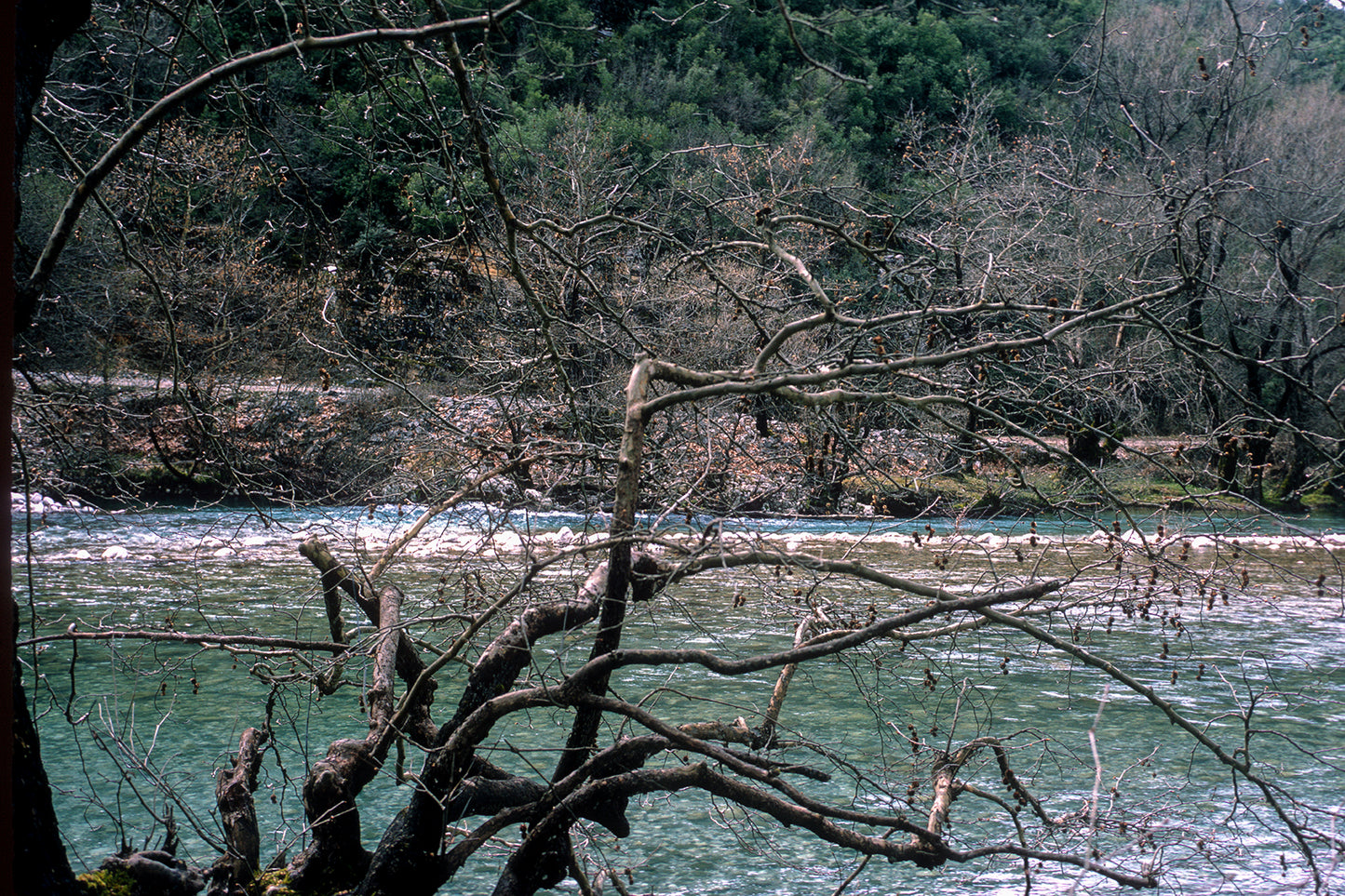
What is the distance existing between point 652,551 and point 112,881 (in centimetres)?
228

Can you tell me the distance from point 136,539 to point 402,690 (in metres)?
7.83

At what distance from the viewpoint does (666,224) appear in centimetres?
642

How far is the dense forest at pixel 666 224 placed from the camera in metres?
5.63

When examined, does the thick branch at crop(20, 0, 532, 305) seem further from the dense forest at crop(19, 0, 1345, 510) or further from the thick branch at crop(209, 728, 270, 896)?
the thick branch at crop(209, 728, 270, 896)

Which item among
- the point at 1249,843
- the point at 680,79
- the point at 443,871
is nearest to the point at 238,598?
the point at 443,871

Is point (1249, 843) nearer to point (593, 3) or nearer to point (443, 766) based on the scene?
point (443, 766)

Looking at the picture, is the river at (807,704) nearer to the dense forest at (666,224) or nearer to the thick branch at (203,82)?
the dense forest at (666,224)

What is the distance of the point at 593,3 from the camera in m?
25.7

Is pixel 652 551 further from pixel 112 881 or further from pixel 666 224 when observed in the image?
pixel 666 224

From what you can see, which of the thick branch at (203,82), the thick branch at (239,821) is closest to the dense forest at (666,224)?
the thick branch at (203,82)

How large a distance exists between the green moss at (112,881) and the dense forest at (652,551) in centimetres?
1

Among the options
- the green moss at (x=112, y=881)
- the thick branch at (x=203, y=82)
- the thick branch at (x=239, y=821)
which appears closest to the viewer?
the thick branch at (x=203, y=82)

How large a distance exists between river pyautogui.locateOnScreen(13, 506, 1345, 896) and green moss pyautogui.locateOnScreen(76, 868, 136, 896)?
0.57ft

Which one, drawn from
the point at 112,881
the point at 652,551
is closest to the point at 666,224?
the point at 652,551
